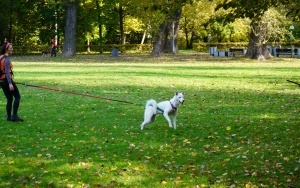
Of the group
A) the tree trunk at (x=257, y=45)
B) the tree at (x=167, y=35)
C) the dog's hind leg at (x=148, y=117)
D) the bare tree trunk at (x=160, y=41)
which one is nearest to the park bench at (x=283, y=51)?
the tree trunk at (x=257, y=45)

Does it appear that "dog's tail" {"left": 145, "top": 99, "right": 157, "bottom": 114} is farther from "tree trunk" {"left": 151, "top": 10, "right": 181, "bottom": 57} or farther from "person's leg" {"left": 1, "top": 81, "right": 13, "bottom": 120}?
"tree trunk" {"left": 151, "top": 10, "right": 181, "bottom": 57}

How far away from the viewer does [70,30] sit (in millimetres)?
51875

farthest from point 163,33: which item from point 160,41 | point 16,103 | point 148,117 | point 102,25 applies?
point 148,117

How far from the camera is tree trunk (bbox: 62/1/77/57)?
5103 centimetres

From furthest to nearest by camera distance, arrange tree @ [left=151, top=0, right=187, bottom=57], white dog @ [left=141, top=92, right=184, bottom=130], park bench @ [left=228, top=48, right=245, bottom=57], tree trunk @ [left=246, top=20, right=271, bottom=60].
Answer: park bench @ [left=228, top=48, right=245, bottom=57], tree @ [left=151, top=0, right=187, bottom=57], tree trunk @ [left=246, top=20, right=271, bottom=60], white dog @ [left=141, top=92, right=184, bottom=130]

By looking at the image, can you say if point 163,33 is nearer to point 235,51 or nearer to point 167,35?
point 167,35

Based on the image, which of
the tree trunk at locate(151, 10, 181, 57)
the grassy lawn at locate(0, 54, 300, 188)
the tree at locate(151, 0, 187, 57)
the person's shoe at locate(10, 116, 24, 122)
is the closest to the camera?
Result: the grassy lawn at locate(0, 54, 300, 188)

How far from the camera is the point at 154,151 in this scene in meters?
9.81

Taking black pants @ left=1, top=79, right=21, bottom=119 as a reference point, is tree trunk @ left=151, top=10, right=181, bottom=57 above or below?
above

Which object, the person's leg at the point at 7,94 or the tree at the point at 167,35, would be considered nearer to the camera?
the person's leg at the point at 7,94

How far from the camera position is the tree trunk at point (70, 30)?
51031mm

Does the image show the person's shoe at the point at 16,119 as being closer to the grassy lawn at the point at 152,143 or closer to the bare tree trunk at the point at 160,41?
the grassy lawn at the point at 152,143

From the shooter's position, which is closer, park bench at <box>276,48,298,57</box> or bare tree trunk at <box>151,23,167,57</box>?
bare tree trunk at <box>151,23,167,57</box>

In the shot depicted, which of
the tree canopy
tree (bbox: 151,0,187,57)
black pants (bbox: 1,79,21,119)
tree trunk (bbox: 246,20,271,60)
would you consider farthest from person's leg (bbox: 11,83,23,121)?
the tree canopy
